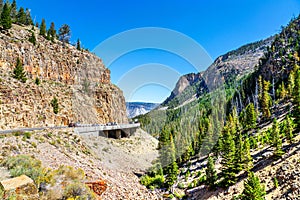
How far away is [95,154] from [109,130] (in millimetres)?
16732

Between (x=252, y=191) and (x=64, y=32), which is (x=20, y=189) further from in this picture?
(x=64, y=32)

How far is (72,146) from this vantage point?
90.0 feet

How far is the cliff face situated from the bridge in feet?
26.3

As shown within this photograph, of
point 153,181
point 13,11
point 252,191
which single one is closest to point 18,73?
point 153,181

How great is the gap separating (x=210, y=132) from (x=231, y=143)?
59.5ft

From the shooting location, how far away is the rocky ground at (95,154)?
18.9 meters

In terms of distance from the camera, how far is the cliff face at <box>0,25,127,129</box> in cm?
3416

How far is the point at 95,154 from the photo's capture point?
31.0m

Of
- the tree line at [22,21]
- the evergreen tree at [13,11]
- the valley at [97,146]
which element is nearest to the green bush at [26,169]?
the valley at [97,146]

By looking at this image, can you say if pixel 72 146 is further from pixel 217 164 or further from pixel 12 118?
pixel 217 164

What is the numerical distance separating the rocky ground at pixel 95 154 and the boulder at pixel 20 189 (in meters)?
2.46

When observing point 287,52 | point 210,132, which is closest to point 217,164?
point 210,132

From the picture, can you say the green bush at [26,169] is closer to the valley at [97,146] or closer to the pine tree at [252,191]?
the valley at [97,146]

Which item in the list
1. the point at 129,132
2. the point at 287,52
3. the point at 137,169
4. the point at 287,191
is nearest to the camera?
the point at 287,191
